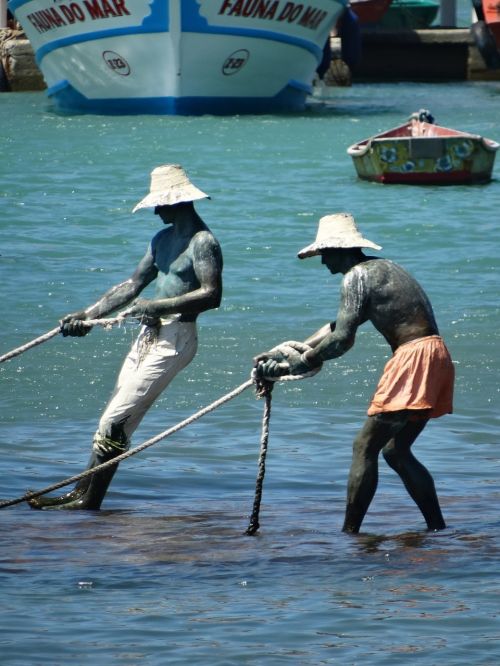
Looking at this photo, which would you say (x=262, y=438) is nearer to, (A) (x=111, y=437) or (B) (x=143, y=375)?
(B) (x=143, y=375)

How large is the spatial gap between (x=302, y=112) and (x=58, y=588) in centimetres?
2474

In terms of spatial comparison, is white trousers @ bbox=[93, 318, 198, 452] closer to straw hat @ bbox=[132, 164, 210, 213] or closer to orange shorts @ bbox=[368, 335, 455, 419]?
straw hat @ bbox=[132, 164, 210, 213]

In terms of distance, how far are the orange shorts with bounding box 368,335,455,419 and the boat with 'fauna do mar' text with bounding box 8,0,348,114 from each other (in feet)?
68.7

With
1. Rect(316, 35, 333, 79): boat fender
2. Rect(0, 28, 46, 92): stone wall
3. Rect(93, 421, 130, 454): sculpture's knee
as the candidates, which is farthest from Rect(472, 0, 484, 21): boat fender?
Rect(93, 421, 130, 454): sculpture's knee

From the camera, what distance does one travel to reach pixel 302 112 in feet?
100

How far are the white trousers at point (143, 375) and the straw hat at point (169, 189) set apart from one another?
24.4 inches

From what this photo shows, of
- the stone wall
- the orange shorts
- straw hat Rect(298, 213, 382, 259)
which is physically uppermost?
straw hat Rect(298, 213, 382, 259)

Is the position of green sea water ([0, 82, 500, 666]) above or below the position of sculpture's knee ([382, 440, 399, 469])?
below

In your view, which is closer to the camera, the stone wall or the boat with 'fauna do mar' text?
the boat with 'fauna do mar' text

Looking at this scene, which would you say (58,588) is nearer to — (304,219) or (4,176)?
(304,219)

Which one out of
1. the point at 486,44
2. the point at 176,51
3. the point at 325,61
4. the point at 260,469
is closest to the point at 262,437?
the point at 260,469

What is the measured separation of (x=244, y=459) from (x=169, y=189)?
222cm

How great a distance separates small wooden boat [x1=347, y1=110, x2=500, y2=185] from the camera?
2147 centimetres

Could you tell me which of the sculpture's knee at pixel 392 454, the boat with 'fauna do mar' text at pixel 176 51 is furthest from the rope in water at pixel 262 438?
the boat with 'fauna do mar' text at pixel 176 51
